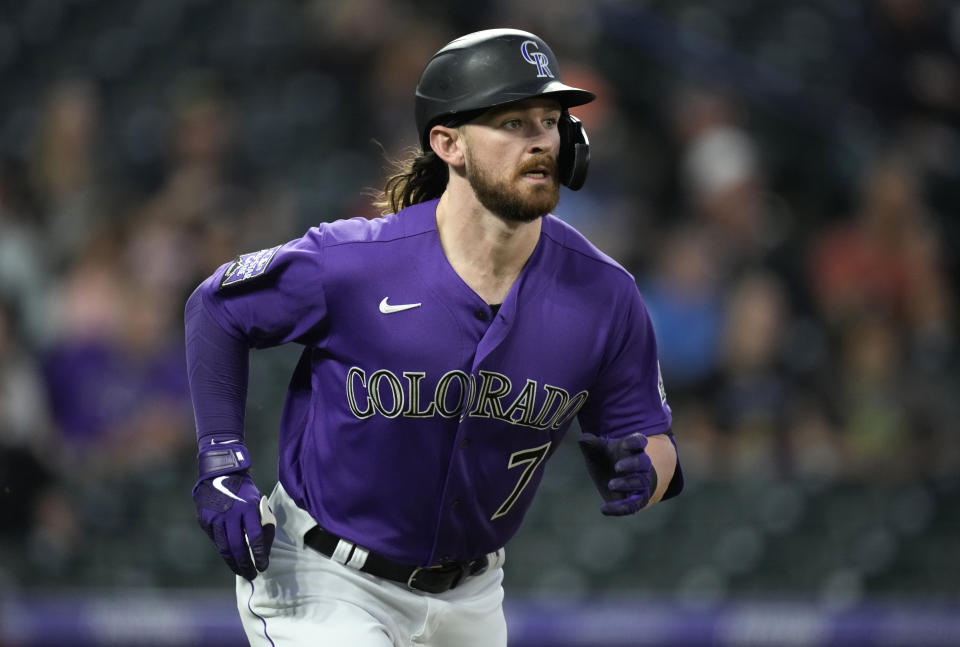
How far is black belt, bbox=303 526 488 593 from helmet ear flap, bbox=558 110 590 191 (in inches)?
36.2

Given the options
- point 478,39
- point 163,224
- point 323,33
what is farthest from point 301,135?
point 478,39

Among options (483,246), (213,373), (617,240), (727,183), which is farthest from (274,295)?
(727,183)

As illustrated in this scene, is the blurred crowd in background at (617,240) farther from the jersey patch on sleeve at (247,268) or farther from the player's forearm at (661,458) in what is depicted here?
the jersey patch on sleeve at (247,268)

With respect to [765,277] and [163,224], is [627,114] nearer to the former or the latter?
[765,277]

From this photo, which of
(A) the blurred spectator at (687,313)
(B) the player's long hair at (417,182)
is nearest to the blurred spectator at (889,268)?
(A) the blurred spectator at (687,313)

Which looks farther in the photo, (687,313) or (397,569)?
(687,313)

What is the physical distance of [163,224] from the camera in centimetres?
740

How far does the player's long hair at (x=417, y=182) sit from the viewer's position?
3459 mm

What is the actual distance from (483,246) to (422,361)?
302mm

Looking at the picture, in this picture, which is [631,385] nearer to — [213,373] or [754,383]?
[213,373]

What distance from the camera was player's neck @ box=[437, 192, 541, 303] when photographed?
3.20 meters

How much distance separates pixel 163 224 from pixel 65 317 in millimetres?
694

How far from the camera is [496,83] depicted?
3.07 meters

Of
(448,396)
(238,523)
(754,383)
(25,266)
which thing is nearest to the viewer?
(238,523)
